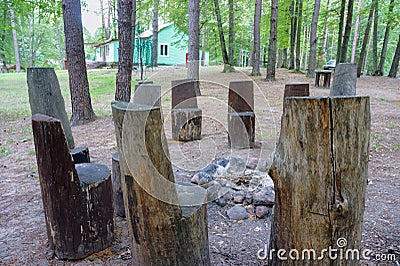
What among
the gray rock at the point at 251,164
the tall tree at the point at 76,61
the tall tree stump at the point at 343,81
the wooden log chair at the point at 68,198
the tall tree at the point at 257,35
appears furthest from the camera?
the tall tree at the point at 257,35

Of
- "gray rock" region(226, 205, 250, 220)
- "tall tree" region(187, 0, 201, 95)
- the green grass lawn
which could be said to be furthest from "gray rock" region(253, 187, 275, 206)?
"tall tree" region(187, 0, 201, 95)

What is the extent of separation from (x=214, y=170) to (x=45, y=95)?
2.18 meters

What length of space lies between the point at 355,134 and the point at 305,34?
1262 inches

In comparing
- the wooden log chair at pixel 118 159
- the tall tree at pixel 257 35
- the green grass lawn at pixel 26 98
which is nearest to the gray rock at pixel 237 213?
the wooden log chair at pixel 118 159

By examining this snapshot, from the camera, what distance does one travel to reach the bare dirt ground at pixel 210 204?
2.29m

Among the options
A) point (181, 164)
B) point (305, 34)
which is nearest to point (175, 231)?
point (181, 164)

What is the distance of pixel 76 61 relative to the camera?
21.5 feet

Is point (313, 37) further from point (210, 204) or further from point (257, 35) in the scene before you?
point (210, 204)

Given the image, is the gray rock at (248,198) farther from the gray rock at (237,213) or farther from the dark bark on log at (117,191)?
the dark bark on log at (117,191)

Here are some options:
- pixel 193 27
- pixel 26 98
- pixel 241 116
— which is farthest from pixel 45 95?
pixel 26 98

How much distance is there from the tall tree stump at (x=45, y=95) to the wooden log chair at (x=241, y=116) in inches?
102

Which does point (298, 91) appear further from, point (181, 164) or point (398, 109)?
point (398, 109)

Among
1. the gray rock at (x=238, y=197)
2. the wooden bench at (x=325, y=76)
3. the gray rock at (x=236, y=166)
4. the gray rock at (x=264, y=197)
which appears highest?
the wooden bench at (x=325, y=76)

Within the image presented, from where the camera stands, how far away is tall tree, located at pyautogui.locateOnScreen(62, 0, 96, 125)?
623 centimetres
